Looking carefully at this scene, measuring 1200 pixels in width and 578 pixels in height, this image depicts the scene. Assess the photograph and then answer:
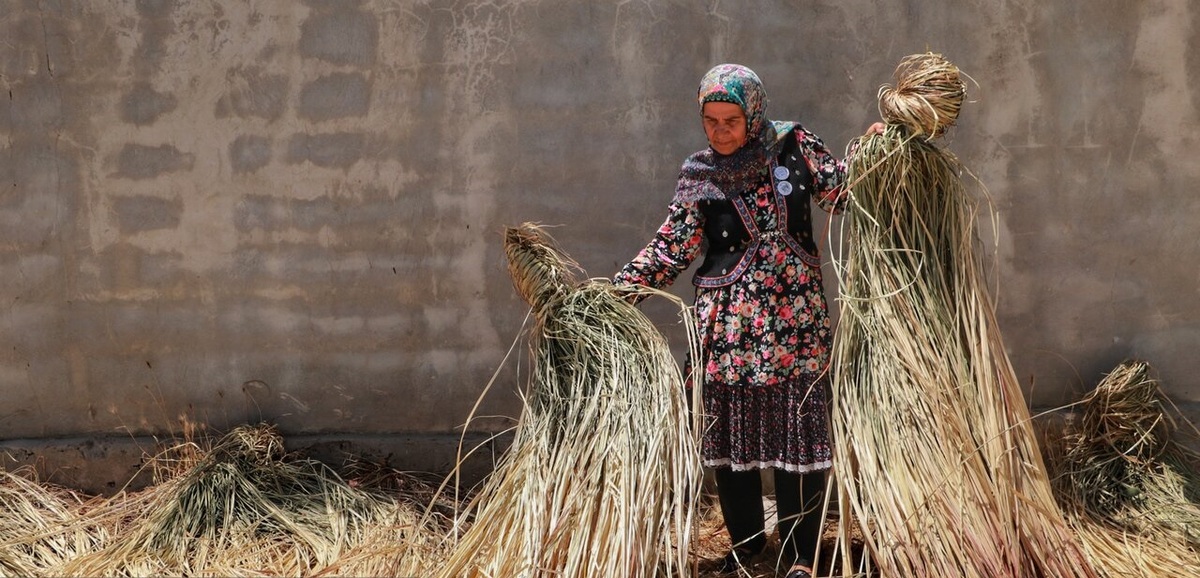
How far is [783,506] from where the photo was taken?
300cm

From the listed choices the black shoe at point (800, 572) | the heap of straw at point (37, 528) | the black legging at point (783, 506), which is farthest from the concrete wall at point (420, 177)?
the black shoe at point (800, 572)

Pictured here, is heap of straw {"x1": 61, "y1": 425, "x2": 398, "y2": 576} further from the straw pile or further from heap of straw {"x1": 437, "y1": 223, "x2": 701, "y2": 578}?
heap of straw {"x1": 437, "y1": 223, "x2": 701, "y2": 578}

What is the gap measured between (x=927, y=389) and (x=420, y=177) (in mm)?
1809

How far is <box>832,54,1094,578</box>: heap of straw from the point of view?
2607mm

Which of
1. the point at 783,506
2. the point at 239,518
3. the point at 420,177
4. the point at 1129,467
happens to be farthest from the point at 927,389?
the point at 239,518

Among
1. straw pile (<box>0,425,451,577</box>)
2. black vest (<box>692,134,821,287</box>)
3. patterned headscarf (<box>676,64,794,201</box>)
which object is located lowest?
straw pile (<box>0,425,451,577</box>)

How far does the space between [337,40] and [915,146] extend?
1.91 m

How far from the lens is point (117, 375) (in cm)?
384

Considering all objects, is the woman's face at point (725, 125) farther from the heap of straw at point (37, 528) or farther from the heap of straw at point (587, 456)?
the heap of straw at point (37, 528)

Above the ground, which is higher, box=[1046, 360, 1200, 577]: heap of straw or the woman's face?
the woman's face

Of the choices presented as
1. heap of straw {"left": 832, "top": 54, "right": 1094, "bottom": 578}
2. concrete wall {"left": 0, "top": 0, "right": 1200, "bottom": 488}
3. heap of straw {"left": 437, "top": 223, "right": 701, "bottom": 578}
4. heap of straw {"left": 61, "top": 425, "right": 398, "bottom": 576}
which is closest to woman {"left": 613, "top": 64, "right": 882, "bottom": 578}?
heap of straw {"left": 832, "top": 54, "right": 1094, "bottom": 578}

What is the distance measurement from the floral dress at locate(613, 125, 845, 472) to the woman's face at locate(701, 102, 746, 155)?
116mm

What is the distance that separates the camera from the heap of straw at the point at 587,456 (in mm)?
2604

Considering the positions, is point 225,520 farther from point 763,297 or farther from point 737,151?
point 737,151
